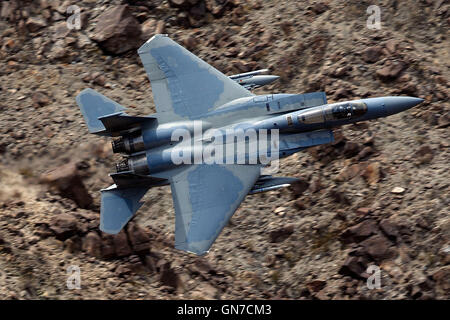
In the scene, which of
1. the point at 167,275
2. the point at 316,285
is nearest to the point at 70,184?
the point at 167,275

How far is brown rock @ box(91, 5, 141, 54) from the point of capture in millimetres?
33094

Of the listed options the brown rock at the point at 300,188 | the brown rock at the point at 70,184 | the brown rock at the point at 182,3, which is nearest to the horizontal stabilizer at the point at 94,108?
the brown rock at the point at 70,184

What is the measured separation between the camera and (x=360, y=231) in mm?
27391

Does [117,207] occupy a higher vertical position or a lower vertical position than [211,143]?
lower

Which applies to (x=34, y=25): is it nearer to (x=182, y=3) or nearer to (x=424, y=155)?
(x=182, y=3)

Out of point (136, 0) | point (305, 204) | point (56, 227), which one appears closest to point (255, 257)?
point (305, 204)

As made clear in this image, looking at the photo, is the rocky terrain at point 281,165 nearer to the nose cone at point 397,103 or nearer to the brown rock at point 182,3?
the brown rock at point 182,3

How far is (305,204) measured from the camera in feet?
95.5

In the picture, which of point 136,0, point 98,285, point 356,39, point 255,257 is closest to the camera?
point 98,285

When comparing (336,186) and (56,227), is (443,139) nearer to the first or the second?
(336,186)

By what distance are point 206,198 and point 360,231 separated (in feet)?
19.6

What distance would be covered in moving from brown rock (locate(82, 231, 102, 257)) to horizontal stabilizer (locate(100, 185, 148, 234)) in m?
2.35

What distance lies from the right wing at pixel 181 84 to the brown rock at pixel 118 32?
21.4 feet

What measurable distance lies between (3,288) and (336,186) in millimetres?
12558
